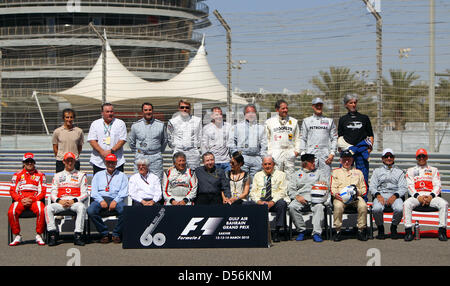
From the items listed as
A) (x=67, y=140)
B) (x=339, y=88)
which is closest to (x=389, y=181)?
(x=67, y=140)

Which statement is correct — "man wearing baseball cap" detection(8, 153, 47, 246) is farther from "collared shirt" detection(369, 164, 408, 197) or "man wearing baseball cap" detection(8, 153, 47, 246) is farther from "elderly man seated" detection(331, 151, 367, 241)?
"collared shirt" detection(369, 164, 408, 197)

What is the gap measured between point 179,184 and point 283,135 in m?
1.93

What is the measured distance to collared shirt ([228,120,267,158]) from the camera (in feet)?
33.0

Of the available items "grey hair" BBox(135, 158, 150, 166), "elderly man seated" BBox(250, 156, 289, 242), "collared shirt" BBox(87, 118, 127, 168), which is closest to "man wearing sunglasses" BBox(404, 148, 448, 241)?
"elderly man seated" BBox(250, 156, 289, 242)

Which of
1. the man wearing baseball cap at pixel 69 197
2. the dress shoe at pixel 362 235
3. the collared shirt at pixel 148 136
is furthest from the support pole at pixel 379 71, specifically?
the man wearing baseball cap at pixel 69 197

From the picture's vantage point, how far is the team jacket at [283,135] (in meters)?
10.1

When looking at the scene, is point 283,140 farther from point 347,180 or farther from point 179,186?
point 179,186

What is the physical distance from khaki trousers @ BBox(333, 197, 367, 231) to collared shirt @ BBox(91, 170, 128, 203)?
2889 mm

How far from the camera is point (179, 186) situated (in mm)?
9117

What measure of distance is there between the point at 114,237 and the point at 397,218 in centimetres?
383

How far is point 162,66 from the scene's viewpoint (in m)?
53.3

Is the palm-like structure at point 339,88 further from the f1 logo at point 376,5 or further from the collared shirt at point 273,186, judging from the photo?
the collared shirt at point 273,186
